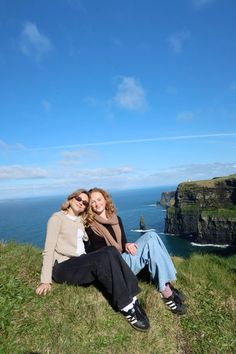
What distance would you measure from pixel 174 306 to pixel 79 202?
2.82 meters

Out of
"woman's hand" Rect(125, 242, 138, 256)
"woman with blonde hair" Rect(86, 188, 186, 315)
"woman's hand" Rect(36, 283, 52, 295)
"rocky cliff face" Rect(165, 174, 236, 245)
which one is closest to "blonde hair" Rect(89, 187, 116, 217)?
"woman with blonde hair" Rect(86, 188, 186, 315)

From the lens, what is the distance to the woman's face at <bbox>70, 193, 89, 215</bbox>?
700cm

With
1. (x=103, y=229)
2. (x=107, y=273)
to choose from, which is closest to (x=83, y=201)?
(x=103, y=229)

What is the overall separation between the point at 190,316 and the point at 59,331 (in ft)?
8.96

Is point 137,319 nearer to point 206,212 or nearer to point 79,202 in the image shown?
point 79,202

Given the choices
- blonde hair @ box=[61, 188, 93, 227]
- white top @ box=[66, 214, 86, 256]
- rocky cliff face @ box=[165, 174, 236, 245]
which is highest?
blonde hair @ box=[61, 188, 93, 227]

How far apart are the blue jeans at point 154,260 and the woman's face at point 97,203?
106cm

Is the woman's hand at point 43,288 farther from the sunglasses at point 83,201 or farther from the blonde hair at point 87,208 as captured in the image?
the sunglasses at point 83,201

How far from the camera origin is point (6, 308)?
18.1ft

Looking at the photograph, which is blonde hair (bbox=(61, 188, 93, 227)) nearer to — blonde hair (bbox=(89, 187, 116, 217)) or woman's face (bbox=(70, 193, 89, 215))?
woman's face (bbox=(70, 193, 89, 215))

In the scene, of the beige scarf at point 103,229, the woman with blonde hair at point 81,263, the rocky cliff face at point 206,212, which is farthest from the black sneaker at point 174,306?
the rocky cliff face at point 206,212

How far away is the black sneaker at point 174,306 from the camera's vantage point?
257 inches

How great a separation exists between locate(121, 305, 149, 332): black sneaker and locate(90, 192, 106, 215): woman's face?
2.14m

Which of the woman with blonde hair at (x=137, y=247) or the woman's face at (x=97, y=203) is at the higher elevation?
the woman's face at (x=97, y=203)
